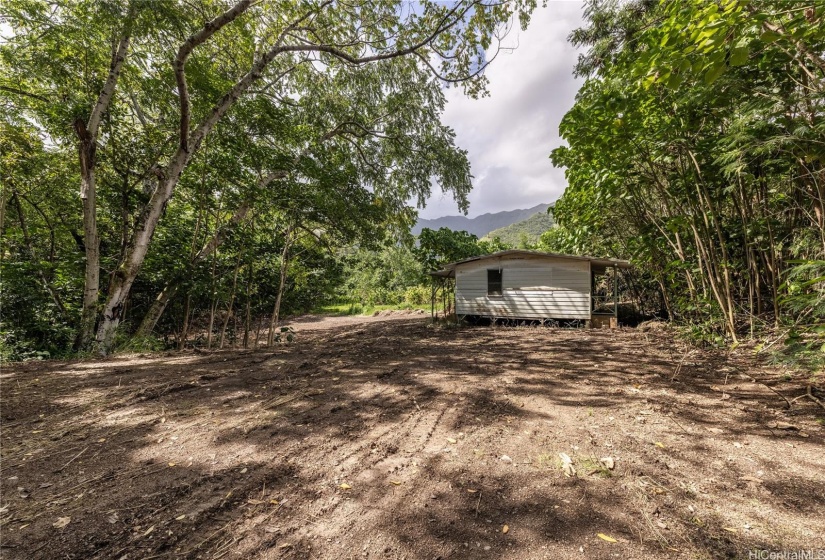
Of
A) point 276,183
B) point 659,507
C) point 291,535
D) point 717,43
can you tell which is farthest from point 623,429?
point 276,183

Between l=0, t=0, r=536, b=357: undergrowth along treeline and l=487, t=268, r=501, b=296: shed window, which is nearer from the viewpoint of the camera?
l=0, t=0, r=536, b=357: undergrowth along treeline

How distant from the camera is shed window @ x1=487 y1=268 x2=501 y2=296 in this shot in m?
12.1

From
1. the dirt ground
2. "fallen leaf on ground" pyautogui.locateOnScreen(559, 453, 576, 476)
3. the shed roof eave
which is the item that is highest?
the shed roof eave

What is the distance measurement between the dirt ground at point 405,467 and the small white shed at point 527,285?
6.86m

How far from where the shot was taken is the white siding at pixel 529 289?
1070cm

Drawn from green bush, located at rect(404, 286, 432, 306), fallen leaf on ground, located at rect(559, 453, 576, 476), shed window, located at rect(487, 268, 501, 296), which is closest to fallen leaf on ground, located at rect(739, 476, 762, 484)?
fallen leaf on ground, located at rect(559, 453, 576, 476)

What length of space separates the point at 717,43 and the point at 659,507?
10.0 feet

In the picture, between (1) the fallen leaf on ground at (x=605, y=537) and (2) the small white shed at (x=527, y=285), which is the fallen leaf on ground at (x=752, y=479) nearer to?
(1) the fallen leaf on ground at (x=605, y=537)

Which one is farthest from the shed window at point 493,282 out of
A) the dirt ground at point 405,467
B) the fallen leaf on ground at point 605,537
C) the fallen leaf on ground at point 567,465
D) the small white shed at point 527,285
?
the fallen leaf on ground at point 605,537

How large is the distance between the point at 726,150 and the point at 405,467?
627cm

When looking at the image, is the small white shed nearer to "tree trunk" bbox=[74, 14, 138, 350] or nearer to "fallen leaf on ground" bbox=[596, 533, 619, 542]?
"fallen leaf on ground" bbox=[596, 533, 619, 542]

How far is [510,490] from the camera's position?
189 centimetres

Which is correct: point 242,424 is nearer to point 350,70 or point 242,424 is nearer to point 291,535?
point 291,535

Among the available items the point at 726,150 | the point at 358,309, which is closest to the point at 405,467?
the point at 726,150
